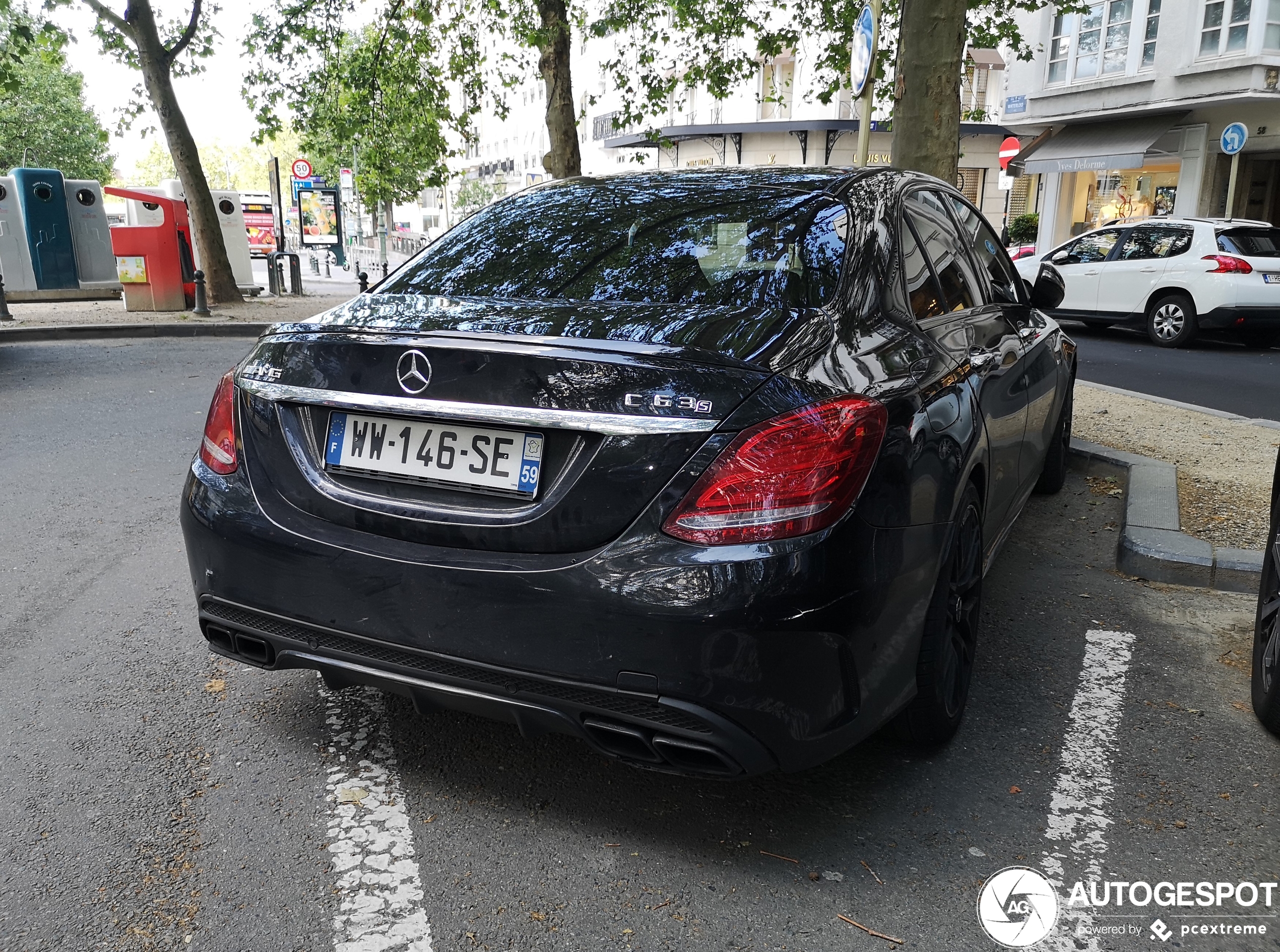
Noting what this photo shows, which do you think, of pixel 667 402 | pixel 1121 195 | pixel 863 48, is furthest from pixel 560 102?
pixel 1121 195

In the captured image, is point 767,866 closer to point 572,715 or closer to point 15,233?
point 572,715

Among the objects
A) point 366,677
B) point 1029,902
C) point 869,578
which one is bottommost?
point 1029,902

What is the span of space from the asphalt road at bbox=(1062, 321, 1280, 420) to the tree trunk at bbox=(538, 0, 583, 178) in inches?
312

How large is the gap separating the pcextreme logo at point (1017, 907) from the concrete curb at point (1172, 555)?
85.9 inches

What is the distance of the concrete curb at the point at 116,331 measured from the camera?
45.4 feet

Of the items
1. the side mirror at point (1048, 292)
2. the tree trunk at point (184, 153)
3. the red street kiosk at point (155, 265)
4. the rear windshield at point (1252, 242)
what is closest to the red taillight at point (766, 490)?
the side mirror at point (1048, 292)

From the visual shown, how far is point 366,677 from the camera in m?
2.56

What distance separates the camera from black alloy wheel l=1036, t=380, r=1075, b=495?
5.84m

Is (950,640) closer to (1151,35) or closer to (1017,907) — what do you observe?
(1017,907)

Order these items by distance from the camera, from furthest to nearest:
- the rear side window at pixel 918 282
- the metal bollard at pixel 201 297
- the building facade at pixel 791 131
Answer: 1. the building facade at pixel 791 131
2. the metal bollard at pixel 201 297
3. the rear side window at pixel 918 282

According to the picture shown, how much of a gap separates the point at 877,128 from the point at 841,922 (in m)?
43.5

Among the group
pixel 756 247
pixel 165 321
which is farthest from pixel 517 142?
pixel 756 247

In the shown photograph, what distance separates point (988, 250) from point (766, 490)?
2715mm

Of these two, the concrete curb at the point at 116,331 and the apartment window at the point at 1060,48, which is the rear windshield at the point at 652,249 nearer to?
the concrete curb at the point at 116,331
